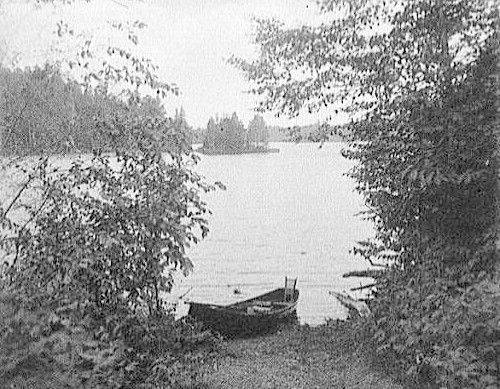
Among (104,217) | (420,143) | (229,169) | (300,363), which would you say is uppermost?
(420,143)

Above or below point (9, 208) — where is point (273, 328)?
below

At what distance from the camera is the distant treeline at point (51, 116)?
361cm

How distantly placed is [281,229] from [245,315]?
1.61m

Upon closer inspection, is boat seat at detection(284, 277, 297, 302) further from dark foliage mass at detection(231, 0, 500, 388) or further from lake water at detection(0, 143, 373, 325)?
dark foliage mass at detection(231, 0, 500, 388)

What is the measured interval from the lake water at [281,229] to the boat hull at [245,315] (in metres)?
0.63

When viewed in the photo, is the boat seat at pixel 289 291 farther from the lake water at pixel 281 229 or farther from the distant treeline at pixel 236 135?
the distant treeline at pixel 236 135

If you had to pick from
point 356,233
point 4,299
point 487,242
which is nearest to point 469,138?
point 487,242

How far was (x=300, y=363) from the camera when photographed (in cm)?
399

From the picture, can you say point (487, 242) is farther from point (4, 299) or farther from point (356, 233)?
point (356, 233)

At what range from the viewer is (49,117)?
3.67m

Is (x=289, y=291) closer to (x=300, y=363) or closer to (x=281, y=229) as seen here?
(x=281, y=229)

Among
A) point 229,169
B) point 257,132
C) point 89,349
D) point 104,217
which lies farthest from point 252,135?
point 89,349

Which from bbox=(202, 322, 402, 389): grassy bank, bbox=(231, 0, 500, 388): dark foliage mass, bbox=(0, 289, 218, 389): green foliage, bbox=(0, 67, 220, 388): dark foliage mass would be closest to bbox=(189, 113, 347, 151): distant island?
bbox=(231, 0, 500, 388): dark foliage mass

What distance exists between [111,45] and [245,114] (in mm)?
1163
